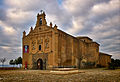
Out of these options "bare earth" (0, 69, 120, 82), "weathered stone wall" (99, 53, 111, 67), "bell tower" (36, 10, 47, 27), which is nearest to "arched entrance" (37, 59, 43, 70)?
"bell tower" (36, 10, 47, 27)

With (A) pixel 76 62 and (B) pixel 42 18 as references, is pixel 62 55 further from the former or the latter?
(B) pixel 42 18

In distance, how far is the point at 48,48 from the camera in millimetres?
35688

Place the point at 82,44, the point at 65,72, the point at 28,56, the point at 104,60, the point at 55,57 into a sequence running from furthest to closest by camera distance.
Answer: the point at 104,60 → the point at 82,44 → the point at 28,56 → the point at 55,57 → the point at 65,72

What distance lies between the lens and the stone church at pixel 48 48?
113 ft

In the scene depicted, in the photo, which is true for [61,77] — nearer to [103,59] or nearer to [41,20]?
[41,20]

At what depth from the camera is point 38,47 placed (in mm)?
38094

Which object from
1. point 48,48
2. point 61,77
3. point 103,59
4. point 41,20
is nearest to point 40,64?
point 48,48

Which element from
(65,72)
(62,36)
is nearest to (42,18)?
(62,36)

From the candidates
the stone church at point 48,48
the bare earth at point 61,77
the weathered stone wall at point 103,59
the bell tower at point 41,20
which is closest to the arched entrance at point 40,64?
the stone church at point 48,48

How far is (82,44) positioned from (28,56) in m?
19.7

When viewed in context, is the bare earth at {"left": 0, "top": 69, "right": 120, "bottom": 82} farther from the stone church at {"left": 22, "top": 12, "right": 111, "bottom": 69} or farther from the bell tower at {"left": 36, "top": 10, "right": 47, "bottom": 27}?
the bell tower at {"left": 36, "top": 10, "right": 47, "bottom": 27}

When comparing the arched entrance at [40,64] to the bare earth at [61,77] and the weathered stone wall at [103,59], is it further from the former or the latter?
the weathered stone wall at [103,59]

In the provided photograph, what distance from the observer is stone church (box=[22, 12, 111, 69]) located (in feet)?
113

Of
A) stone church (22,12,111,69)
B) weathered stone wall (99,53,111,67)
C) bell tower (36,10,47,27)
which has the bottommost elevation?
weathered stone wall (99,53,111,67)
